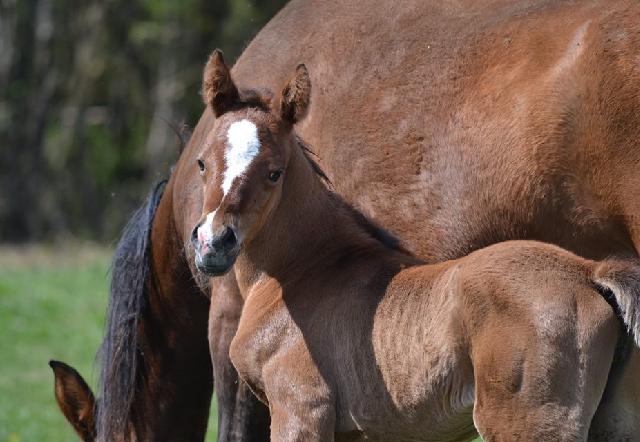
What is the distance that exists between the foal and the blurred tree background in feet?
61.2

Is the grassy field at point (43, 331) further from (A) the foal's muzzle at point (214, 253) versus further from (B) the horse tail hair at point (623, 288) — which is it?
(B) the horse tail hair at point (623, 288)

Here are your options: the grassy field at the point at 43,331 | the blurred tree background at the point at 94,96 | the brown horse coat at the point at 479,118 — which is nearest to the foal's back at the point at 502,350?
the brown horse coat at the point at 479,118

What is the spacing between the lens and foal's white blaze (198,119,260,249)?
14.3 feet

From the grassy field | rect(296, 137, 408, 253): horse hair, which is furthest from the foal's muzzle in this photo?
the grassy field

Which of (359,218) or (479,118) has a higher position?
(479,118)

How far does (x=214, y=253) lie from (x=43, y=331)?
9235 mm

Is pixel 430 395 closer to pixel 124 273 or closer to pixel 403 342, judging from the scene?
pixel 403 342

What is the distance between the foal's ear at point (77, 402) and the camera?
5496mm

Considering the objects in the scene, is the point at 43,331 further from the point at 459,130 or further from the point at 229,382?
the point at 459,130

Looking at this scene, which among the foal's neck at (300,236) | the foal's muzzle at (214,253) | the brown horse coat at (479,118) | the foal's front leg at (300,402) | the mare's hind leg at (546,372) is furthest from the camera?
the foal's neck at (300,236)

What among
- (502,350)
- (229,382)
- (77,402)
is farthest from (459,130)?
(77,402)

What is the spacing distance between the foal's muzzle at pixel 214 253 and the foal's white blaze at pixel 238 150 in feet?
0.41

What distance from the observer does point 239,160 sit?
441 centimetres

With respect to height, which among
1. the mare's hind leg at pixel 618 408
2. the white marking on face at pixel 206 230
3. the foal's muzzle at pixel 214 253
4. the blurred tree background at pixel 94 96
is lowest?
the mare's hind leg at pixel 618 408
